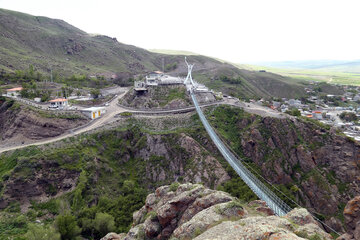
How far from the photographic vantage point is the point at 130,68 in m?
126

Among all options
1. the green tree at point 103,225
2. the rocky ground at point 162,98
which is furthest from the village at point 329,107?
the green tree at point 103,225

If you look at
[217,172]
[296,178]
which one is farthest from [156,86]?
[296,178]

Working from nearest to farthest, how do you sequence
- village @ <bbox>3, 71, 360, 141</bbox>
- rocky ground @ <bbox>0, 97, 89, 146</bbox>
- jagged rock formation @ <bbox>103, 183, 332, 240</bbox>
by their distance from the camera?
jagged rock formation @ <bbox>103, 183, 332, 240</bbox> < rocky ground @ <bbox>0, 97, 89, 146</bbox> < village @ <bbox>3, 71, 360, 141</bbox>

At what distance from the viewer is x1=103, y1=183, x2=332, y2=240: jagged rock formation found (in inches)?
453

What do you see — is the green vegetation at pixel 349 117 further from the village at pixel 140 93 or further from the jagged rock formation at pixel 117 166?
the jagged rock formation at pixel 117 166

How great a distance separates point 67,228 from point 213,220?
21.4m

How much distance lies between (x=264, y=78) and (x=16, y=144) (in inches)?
5184

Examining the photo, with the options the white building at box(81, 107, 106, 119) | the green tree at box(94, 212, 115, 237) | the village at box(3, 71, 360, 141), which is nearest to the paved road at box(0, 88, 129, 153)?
the white building at box(81, 107, 106, 119)

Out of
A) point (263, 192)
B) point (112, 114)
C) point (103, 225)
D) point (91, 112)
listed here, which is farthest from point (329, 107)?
point (103, 225)

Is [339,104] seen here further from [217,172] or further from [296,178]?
[217,172]

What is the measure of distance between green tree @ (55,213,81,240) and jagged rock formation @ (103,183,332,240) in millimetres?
7001

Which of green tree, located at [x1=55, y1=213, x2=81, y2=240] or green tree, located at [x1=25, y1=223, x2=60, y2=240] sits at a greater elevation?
green tree, located at [x1=25, y1=223, x2=60, y2=240]

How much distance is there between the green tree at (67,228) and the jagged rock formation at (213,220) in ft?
23.0

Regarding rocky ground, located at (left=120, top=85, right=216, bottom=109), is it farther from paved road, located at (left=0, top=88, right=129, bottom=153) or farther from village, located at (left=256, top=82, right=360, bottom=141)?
village, located at (left=256, top=82, right=360, bottom=141)
